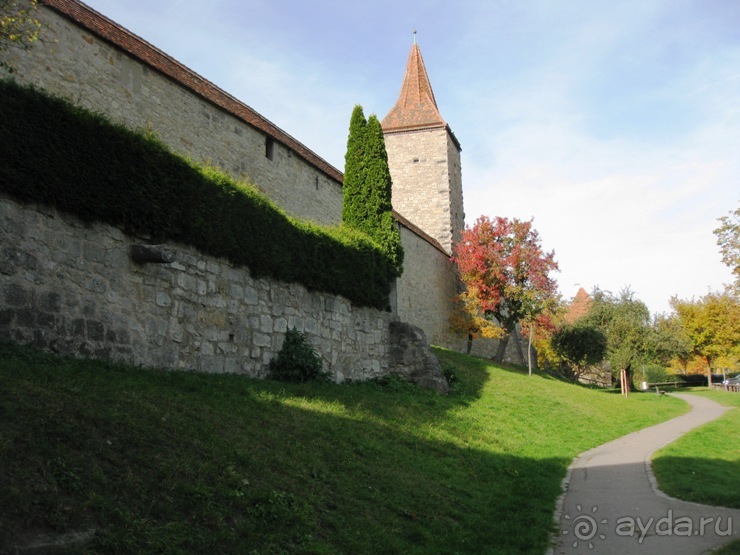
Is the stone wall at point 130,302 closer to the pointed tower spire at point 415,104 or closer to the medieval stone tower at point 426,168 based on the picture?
the medieval stone tower at point 426,168

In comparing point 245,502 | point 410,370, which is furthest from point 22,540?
point 410,370

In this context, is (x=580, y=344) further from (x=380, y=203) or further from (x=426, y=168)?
(x=380, y=203)

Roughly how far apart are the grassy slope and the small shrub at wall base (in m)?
0.66

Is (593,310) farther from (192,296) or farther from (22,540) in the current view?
(22,540)

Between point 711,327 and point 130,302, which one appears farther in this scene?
point 711,327

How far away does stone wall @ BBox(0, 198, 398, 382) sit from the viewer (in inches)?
274

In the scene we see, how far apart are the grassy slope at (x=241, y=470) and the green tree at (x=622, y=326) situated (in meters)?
22.9

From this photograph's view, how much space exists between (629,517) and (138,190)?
7.34 metres

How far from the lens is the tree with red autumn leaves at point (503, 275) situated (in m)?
29.1

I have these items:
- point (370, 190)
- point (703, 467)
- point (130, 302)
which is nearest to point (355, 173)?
point (370, 190)

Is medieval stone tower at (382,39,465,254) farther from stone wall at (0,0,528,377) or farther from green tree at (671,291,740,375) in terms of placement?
green tree at (671,291,740,375)

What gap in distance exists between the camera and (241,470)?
217 inches

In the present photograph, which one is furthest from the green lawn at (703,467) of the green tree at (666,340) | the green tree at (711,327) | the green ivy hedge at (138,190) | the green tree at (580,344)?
the green tree at (711,327)

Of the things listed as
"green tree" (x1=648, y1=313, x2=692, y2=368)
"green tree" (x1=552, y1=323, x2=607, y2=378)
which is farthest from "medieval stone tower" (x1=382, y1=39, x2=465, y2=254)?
"green tree" (x1=648, y1=313, x2=692, y2=368)
